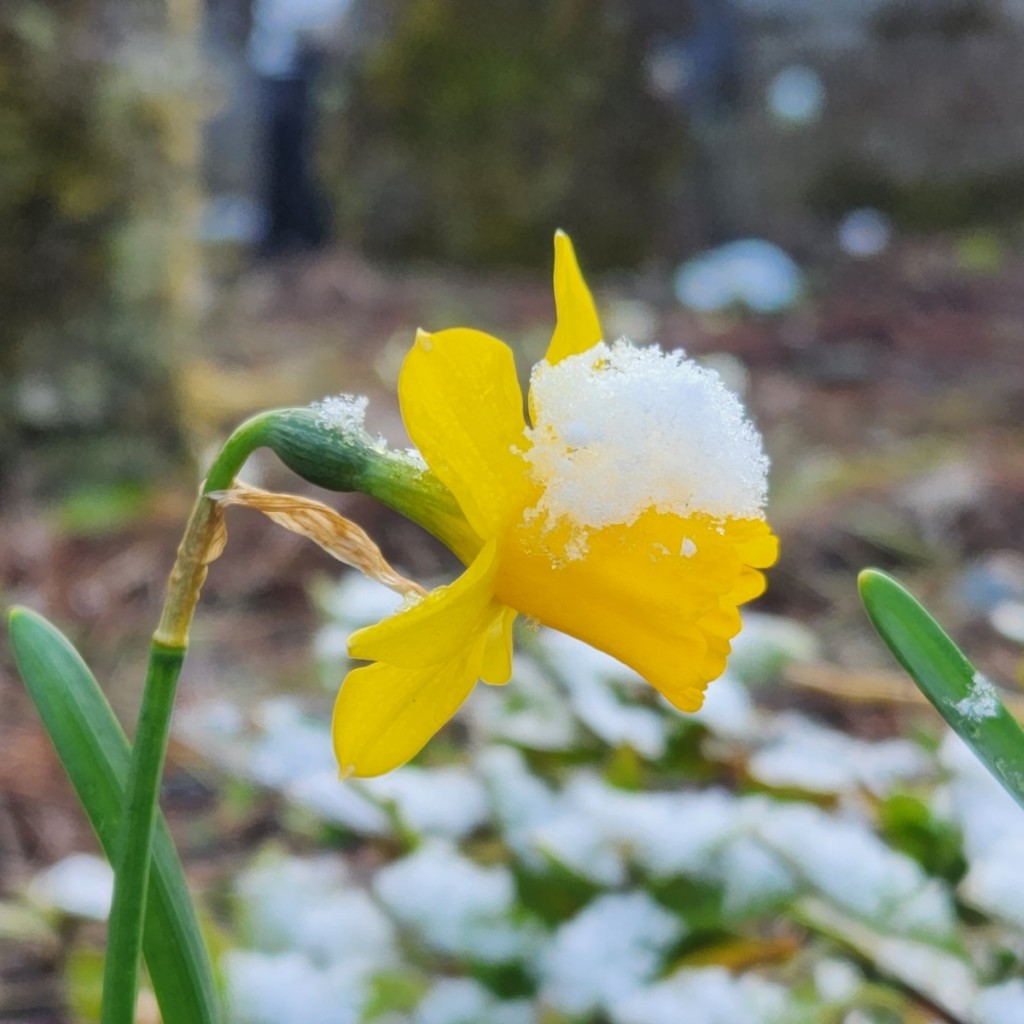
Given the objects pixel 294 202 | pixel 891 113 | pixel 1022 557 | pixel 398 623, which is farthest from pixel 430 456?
pixel 294 202

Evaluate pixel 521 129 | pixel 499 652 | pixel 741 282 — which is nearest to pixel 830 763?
pixel 499 652

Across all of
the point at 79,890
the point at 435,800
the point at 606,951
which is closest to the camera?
the point at 606,951

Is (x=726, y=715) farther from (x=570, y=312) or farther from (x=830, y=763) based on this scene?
(x=570, y=312)

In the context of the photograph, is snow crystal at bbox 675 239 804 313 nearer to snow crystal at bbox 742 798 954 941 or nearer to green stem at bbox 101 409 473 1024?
snow crystal at bbox 742 798 954 941

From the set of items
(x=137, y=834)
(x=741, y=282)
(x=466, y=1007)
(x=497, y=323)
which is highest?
(x=741, y=282)

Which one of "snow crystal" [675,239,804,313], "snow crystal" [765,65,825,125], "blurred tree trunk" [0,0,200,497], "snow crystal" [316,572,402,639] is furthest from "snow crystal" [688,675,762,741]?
"snow crystal" [765,65,825,125]
